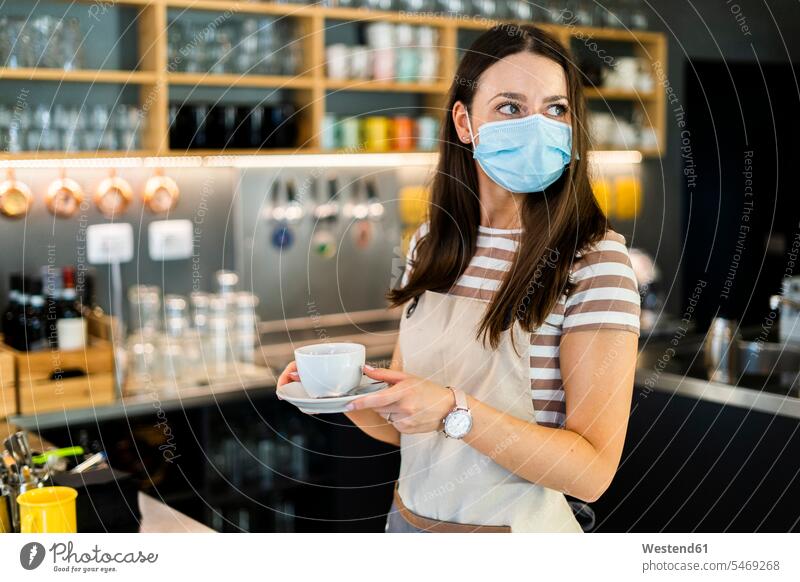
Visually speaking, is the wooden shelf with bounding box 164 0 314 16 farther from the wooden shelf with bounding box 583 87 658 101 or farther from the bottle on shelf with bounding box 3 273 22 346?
the wooden shelf with bounding box 583 87 658 101

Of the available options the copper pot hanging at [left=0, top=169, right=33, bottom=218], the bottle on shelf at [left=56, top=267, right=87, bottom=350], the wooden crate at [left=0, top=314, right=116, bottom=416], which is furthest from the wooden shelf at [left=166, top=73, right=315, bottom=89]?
the wooden crate at [left=0, top=314, right=116, bottom=416]

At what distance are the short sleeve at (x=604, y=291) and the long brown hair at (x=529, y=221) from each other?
0.02 m

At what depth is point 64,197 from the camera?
2.68m

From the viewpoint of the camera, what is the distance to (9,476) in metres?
1.24

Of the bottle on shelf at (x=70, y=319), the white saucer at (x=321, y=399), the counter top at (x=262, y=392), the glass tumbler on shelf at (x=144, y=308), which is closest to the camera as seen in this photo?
the white saucer at (x=321, y=399)

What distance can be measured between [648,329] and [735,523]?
3.91ft

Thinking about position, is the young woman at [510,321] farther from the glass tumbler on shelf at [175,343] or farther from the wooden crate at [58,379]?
the glass tumbler on shelf at [175,343]

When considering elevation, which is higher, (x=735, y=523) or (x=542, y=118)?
(x=542, y=118)

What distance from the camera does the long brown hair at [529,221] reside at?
1165mm

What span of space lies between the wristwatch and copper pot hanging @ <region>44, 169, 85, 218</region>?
1.90 m

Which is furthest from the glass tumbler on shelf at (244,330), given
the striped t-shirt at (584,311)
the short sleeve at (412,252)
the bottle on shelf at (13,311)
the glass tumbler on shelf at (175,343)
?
the striped t-shirt at (584,311)

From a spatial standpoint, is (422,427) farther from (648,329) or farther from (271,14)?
(648,329)

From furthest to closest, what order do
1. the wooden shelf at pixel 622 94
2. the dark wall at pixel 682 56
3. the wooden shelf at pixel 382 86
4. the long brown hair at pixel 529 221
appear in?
1. the dark wall at pixel 682 56
2. the wooden shelf at pixel 622 94
3. the wooden shelf at pixel 382 86
4. the long brown hair at pixel 529 221

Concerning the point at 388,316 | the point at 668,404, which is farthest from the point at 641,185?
the point at 668,404
